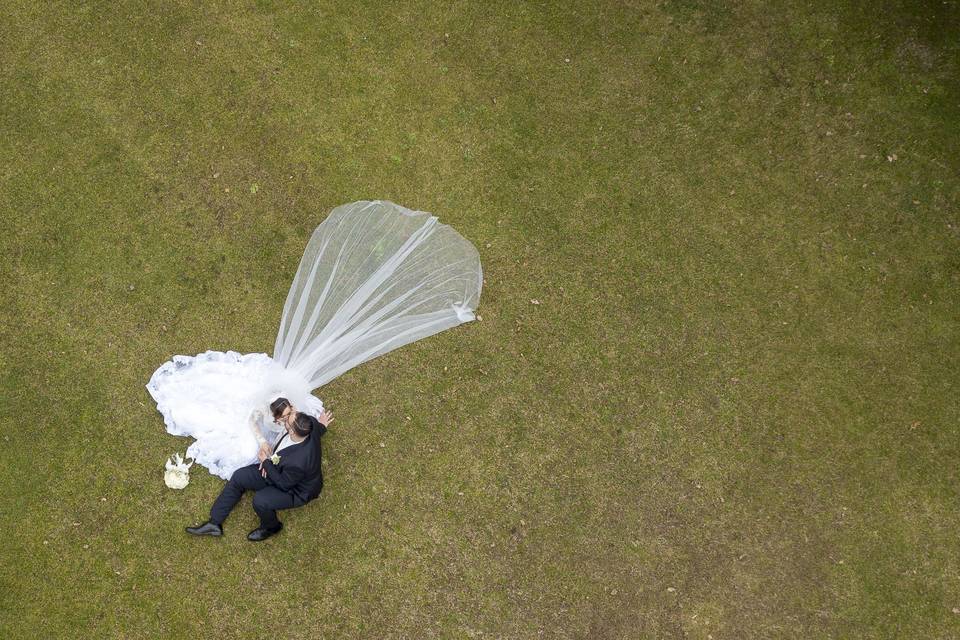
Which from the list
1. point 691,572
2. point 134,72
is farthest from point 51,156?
point 691,572

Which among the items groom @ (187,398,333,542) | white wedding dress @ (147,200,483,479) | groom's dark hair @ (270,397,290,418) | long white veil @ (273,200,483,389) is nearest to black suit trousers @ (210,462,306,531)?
groom @ (187,398,333,542)

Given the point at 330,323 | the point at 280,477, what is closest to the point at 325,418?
the point at 280,477

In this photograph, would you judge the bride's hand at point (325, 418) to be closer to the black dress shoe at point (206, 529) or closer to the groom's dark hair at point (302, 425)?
the groom's dark hair at point (302, 425)

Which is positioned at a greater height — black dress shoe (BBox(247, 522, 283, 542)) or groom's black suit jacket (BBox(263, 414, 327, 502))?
groom's black suit jacket (BBox(263, 414, 327, 502))

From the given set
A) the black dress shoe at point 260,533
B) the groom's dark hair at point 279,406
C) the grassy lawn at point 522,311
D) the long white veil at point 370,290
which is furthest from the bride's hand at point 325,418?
the black dress shoe at point 260,533

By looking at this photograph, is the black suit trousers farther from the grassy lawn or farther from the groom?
the grassy lawn

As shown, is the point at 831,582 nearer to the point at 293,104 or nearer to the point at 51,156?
the point at 293,104
